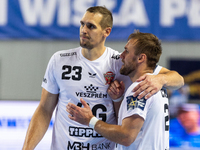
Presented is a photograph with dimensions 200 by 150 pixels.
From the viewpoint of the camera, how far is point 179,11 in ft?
29.3

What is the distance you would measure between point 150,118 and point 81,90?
91 centimetres

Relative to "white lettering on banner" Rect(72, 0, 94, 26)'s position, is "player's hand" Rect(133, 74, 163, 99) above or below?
below

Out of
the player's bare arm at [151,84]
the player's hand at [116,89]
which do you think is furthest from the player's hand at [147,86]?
the player's hand at [116,89]

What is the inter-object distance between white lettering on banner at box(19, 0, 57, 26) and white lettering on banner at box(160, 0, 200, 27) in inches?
142

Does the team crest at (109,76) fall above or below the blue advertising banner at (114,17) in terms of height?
below

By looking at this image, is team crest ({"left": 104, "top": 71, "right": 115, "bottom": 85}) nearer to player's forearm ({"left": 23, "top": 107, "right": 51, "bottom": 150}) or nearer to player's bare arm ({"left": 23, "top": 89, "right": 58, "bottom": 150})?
player's bare arm ({"left": 23, "top": 89, "right": 58, "bottom": 150})

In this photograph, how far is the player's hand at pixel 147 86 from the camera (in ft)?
7.40

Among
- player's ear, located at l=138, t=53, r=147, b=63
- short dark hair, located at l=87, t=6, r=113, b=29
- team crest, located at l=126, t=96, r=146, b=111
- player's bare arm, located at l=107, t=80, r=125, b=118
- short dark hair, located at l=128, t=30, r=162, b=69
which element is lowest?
team crest, located at l=126, t=96, r=146, b=111

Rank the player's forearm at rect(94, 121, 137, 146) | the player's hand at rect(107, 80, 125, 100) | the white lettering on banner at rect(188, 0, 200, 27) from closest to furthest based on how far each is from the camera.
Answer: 1. the player's forearm at rect(94, 121, 137, 146)
2. the player's hand at rect(107, 80, 125, 100)
3. the white lettering on banner at rect(188, 0, 200, 27)

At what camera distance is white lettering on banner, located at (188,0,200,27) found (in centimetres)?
885

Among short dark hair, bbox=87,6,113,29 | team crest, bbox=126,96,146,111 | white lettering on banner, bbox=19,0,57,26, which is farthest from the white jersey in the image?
white lettering on banner, bbox=19,0,57,26

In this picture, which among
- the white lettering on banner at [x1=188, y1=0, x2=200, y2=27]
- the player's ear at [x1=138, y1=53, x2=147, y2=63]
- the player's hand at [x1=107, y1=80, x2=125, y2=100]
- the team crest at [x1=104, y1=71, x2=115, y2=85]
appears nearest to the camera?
the player's ear at [x1=138, y1=53, x2=147, y2=63]

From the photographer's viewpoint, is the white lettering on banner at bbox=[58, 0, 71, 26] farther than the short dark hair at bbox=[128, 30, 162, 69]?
Yes

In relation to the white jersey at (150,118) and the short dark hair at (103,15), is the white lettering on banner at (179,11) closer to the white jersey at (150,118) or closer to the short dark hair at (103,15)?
the short dark hair at (103,15)
